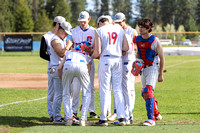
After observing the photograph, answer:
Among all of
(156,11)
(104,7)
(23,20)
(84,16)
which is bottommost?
(84,16)

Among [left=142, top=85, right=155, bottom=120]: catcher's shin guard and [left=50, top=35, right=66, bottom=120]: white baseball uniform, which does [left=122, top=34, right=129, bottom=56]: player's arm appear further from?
[left=50, top=35, right=66, bottom=120]: white baseball uniform

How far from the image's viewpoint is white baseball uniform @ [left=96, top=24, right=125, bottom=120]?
23.1ft

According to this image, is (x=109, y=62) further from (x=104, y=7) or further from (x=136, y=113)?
(x=104, y=7)

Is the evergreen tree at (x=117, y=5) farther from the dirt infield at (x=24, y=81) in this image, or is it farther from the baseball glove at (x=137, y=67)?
the baseball glove at (x=137, y=67)

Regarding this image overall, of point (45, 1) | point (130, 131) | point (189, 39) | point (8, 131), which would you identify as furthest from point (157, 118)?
point (45, 1)

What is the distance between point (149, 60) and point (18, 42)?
32.3m

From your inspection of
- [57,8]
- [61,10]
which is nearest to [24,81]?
[57,8]

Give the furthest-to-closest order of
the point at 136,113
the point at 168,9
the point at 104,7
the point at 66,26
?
1. the point at 104,7
2. the point at 168,9
3. the point at 136,113
4. the point at 66,26

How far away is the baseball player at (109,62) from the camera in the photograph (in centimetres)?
705

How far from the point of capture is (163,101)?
10586 mm

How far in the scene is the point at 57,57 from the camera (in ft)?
25.5

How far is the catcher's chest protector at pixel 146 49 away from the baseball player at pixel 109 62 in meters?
0.36

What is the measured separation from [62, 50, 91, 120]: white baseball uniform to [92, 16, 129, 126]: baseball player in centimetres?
27

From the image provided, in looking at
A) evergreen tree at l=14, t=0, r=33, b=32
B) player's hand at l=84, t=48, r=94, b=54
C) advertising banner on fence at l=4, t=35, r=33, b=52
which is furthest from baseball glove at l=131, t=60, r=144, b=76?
evergreen tree at l=14, t=0, r=33, b=32
